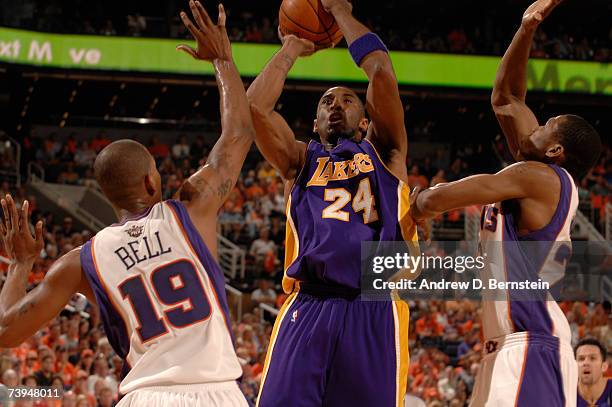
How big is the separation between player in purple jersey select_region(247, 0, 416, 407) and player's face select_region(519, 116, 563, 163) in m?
0.64

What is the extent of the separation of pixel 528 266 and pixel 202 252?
1603 mm

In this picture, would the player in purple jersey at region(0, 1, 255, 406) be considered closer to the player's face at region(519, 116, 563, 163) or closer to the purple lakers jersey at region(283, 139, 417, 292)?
the purple lakers jersey at region(283, 139, 417, 292)

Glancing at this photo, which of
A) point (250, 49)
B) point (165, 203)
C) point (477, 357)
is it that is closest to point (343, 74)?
point (250, 49)

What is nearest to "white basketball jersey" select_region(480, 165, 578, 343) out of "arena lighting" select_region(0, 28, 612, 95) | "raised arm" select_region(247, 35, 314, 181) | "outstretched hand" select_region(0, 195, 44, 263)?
"raised arm" select_region(247, 35, 314, 181)

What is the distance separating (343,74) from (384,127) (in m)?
14.0

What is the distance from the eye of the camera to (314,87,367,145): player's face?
4.48m

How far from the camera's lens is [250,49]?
1806cm

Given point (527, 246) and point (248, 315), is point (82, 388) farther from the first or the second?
point (527, 246)

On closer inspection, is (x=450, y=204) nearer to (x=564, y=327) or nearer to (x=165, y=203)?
(x=564, y=327)

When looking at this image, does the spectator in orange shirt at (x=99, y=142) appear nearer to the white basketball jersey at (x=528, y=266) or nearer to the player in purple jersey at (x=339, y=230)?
the player in purple jersey at (x=339, y=230)

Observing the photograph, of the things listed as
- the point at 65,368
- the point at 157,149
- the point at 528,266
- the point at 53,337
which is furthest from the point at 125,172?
the point at 157,149

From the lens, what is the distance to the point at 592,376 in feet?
18.6

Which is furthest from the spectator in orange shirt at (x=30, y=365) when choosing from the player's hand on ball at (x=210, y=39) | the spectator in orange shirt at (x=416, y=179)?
the spectator in orange shirt at (x=416, y=179)

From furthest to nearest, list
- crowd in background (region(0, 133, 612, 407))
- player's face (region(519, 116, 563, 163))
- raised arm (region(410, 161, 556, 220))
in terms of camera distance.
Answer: crowd in background (region(0, 133, 612, 407))
player's face (region(519, 116, 563, 163))
raised arm (region(410, 161, 556, 220))
